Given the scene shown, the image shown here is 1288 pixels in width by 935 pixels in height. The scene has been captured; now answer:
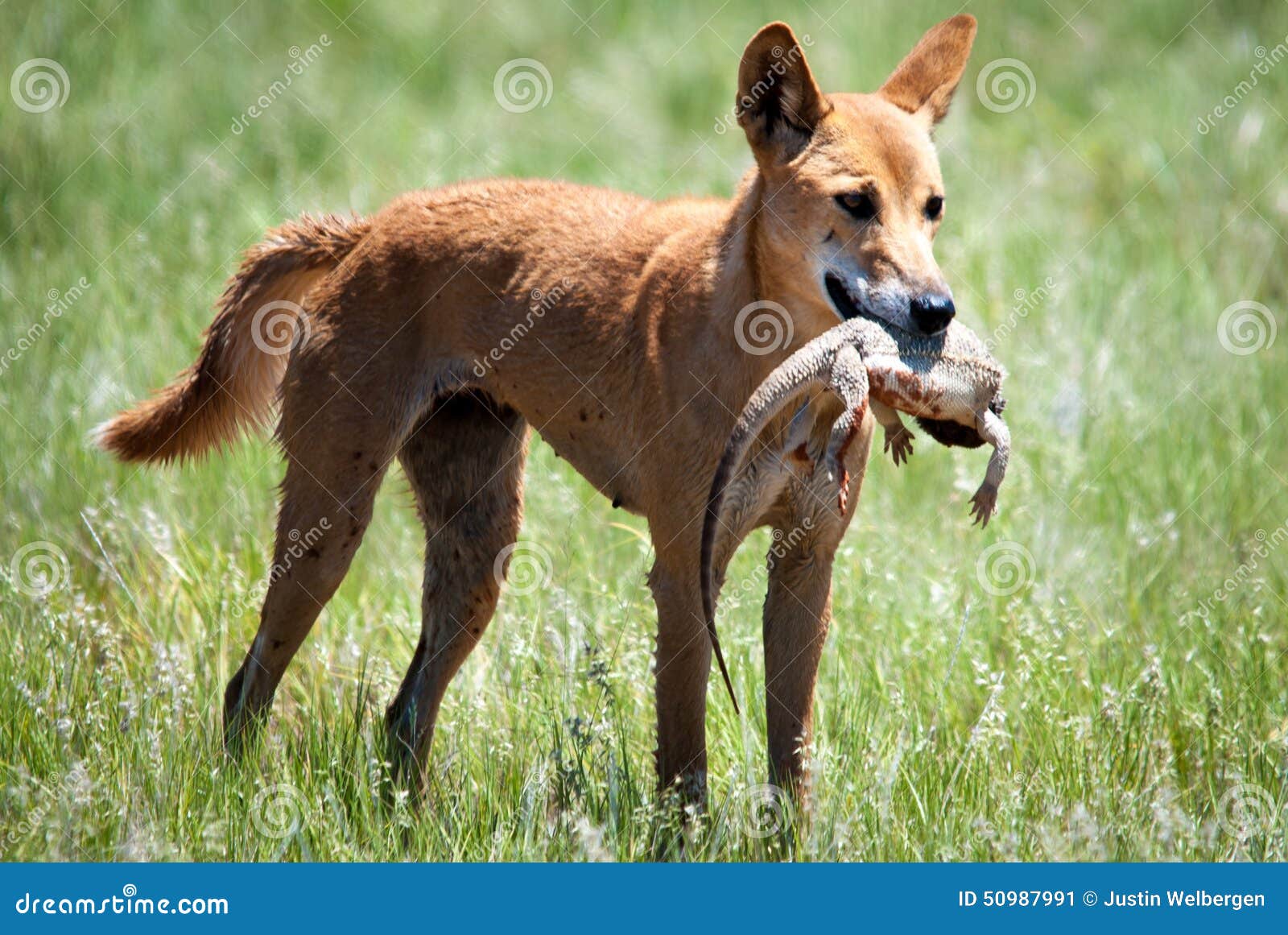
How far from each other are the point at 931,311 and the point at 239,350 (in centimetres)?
254

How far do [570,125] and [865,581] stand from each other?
5.74 m

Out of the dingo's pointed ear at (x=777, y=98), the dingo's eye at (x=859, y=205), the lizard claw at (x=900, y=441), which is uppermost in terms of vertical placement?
the dingo's pointed ear at (x=777, y=98)

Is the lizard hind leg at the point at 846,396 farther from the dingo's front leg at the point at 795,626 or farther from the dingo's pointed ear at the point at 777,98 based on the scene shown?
the dingo's pointed ear at the point at 777,98

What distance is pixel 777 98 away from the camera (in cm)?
431

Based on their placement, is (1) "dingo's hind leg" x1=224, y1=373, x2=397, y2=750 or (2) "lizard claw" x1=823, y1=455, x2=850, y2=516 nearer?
(2) "lizard claw" x1=823, y1=455, x2=850, y2=516

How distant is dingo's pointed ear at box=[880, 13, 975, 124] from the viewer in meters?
4.63

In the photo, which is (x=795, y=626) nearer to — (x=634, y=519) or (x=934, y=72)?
(x=934, y=72)

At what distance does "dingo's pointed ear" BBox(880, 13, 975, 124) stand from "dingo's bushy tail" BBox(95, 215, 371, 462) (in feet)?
6.14

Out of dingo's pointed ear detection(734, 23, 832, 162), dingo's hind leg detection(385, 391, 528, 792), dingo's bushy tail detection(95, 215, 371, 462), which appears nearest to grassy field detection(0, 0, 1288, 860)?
dingo's hind leg detection(385, 391, 528, 792)

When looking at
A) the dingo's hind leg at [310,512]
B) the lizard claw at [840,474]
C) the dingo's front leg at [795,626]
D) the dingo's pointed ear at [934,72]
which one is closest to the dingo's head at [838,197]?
the dingo's pointed ear at [934,72]

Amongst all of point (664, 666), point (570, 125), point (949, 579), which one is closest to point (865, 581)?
point (949, 579)

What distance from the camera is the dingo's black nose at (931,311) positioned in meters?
3.83

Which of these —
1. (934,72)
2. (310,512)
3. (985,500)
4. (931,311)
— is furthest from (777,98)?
(310,512)

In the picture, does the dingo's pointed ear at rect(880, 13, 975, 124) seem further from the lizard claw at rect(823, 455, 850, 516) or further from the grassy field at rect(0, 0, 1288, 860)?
the grassy field at rect(0, 0, 1288, 860)
